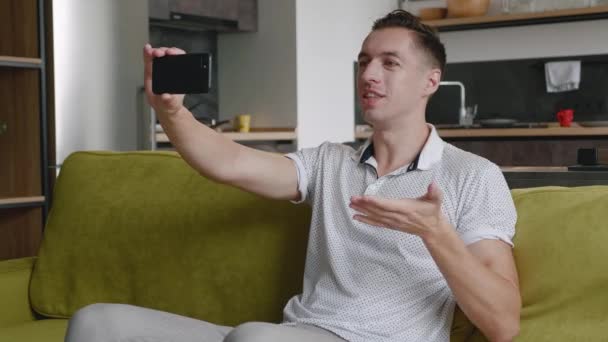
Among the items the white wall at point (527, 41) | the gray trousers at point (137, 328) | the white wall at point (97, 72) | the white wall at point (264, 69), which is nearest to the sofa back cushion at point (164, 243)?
the gray trousers at point (137, 328)

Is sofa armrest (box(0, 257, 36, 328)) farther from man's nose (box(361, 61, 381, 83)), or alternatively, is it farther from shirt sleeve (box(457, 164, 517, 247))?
shirt sleeve (box(457, 164, 517, 247))

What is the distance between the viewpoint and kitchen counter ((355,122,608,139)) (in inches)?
237

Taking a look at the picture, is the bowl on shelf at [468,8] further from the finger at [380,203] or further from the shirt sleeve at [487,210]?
the finger at [380,203]

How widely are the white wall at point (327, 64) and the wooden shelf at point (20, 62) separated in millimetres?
2374

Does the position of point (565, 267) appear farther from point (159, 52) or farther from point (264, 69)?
point (264, 69)

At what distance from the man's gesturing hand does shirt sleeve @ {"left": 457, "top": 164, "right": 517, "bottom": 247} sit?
0.19 meters

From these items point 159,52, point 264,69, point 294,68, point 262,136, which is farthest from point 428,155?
point 264,69

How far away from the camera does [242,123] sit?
579cm

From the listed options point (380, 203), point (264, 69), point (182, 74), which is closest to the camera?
point (380, 203)

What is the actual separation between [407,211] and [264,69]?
15.2ft

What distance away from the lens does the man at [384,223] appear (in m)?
1.65

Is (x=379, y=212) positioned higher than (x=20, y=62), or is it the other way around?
(x=20, y=62)

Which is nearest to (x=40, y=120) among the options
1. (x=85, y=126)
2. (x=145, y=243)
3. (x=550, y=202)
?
(x=85, y=126)

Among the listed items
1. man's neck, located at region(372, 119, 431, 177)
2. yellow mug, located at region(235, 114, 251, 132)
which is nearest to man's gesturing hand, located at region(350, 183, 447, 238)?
man's neck, located at region(372, 119, 431, 177)
